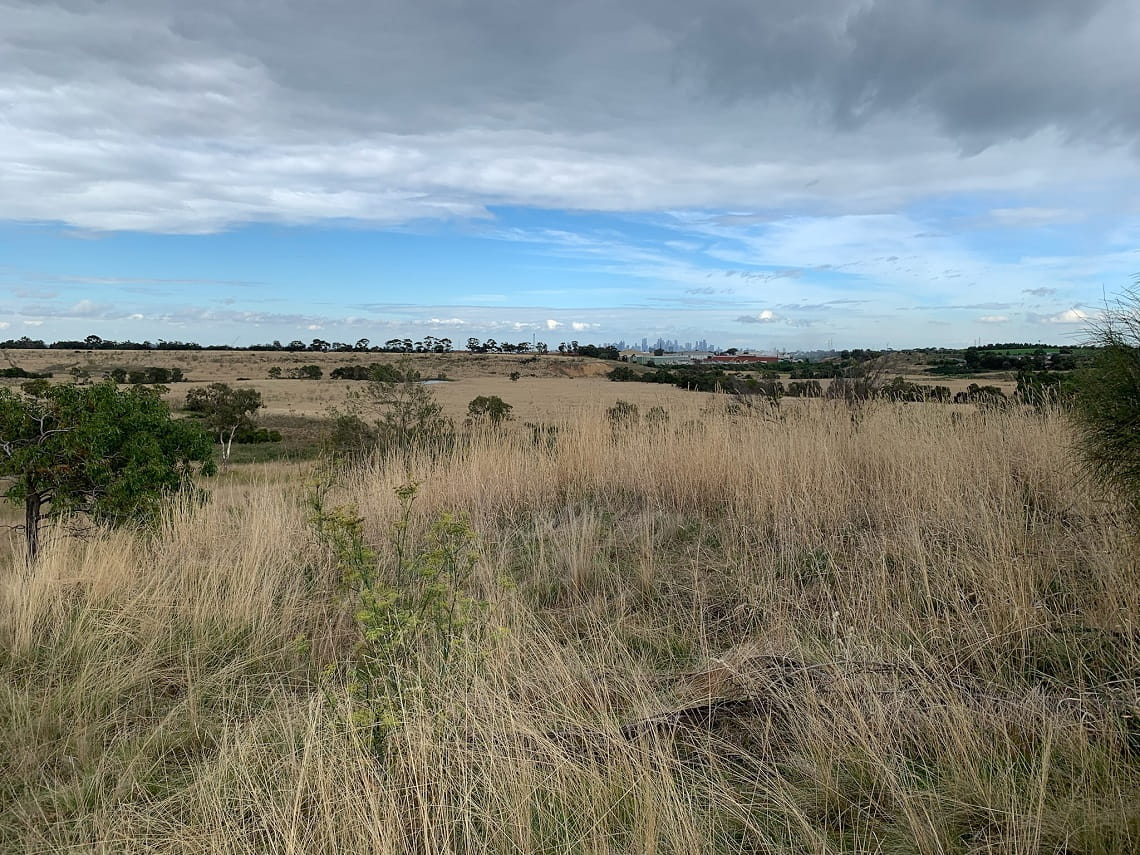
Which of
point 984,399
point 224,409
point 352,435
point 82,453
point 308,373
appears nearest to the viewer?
point 82,453

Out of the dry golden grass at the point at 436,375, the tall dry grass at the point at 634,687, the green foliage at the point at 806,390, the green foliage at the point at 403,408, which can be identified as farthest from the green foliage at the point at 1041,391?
the green foliage at the point at 403,408

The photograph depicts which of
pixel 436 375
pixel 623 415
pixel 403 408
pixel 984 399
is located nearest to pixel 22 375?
pixel 403 408

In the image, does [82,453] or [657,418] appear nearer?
[82,453]

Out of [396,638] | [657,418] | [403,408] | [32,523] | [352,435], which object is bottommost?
[352,435]

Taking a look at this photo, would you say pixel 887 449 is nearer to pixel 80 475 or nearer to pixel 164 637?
pixel 164 637

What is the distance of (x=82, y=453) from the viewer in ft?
20.4

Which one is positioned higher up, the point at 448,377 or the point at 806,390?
the point at 806,390

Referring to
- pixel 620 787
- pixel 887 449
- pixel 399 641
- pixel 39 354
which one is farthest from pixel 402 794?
pixel 39 354

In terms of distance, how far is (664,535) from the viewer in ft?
20.9

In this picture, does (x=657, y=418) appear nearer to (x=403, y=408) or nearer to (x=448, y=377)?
(x=403, y=408)

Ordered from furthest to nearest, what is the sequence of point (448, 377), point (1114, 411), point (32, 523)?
point (448, 377)
point (32, 523)
point (1114, 411)

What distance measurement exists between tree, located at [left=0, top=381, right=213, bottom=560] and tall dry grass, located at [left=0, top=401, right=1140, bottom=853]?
1.39ft

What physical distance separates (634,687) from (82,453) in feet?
17.7

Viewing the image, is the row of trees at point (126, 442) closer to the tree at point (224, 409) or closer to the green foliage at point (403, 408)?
the green foliage at point (403, 408)
